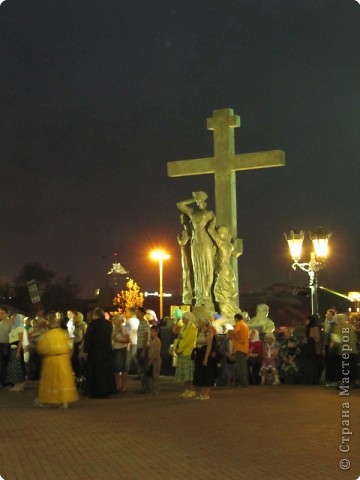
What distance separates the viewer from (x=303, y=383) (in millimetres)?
18062

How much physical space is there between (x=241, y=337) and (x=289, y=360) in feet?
4.84

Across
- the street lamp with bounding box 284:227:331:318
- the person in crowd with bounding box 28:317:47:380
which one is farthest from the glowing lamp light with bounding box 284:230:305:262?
the person in crowd with bounding box 28:317:47:380

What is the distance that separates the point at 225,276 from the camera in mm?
21625

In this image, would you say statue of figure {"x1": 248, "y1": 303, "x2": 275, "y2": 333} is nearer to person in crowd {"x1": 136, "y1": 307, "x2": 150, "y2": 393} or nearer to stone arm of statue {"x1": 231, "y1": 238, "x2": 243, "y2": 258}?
stone arm of statue {"x1": 231, "y1": 238, "x2": 243, "y2": 258}

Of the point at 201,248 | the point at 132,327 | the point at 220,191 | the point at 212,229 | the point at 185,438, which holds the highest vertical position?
the point at 220,191

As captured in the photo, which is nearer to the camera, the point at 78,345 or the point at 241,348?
the point at 241,348

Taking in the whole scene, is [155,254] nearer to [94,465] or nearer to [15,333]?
[15,333]

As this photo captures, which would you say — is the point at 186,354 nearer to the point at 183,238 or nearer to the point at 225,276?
the point at 225,276

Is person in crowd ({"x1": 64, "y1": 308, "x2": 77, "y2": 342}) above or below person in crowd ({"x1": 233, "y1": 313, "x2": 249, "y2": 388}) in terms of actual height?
above

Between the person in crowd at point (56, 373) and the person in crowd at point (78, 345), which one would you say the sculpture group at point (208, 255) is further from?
the person in crowd at point (56, 373)

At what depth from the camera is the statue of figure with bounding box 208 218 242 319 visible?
21484 mm

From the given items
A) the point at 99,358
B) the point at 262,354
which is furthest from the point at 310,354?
the point at 99,358

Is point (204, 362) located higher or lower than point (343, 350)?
lower

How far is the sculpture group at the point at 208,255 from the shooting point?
21.3m
